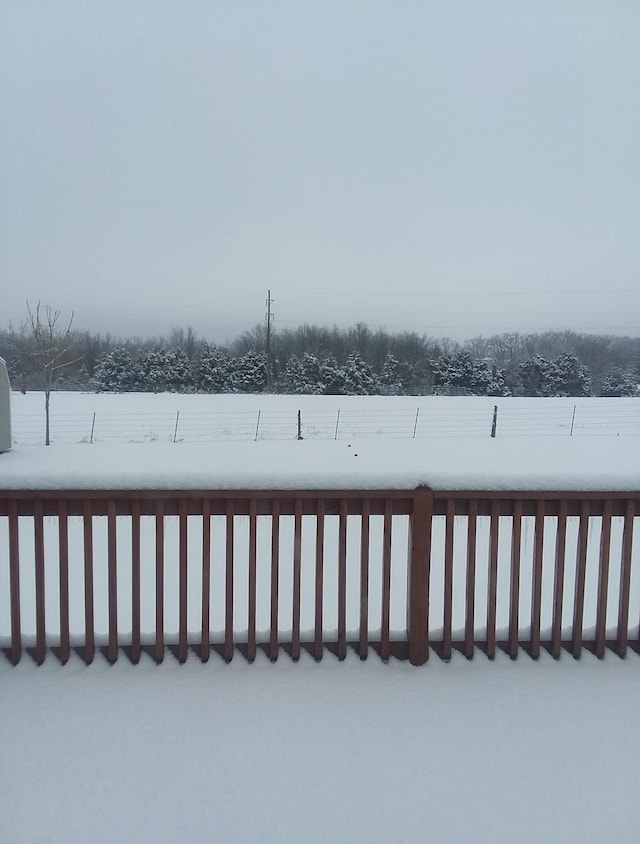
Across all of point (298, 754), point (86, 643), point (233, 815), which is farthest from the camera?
point (86, 643)

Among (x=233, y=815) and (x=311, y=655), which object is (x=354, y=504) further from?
(x=233, y=815)

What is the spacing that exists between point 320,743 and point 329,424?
15.3 meters

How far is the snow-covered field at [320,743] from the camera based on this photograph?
159 cm

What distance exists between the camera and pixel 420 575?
2357 mm

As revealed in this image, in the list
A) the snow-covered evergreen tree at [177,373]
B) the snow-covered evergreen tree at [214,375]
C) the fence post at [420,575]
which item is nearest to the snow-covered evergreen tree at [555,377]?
the snow-covered evergreen tree at [214,375]

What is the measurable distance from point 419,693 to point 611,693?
0.77 meters

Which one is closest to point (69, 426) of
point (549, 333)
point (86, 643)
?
point (86, 643)

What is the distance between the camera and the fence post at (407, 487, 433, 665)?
7.66 ft

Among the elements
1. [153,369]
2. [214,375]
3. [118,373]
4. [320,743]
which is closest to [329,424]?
[214,375]

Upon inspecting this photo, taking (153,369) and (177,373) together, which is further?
(177,373)

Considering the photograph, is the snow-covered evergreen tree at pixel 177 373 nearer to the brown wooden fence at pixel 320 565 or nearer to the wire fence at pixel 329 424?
the wire fence at pixel 329 424

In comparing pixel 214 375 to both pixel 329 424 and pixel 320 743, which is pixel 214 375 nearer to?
pixel 329 424

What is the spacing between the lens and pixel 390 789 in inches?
67.2

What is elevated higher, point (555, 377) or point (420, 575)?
point (555, 377)
